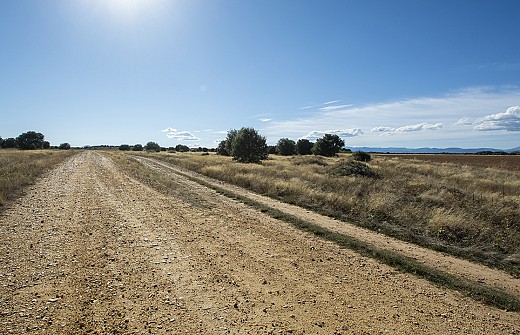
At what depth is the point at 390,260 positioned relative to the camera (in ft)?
25.2

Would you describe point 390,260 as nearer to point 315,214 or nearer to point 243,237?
point 243,237

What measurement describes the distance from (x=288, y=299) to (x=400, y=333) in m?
1.90

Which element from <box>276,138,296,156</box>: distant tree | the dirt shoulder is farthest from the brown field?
the dirt shoulder

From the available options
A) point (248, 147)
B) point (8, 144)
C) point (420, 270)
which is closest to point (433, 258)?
point (420, 270)

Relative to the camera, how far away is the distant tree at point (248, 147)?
53.5m

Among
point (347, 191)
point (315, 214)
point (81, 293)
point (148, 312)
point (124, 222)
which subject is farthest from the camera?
point (347, 191)

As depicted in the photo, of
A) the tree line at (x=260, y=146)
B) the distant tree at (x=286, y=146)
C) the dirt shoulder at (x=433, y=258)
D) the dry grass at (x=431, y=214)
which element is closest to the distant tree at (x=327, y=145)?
the tree line at (x=260, y=146)

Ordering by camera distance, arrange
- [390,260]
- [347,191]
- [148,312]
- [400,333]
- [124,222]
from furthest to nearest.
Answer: [347,191] < [124,222] < [390,260] < [148,312] < [400,333]

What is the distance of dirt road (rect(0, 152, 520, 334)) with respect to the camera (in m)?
4.73

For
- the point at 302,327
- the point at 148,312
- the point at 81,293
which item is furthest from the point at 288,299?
the point at 81,293

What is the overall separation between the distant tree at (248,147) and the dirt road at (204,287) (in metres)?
43.2

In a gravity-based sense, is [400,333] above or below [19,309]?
below

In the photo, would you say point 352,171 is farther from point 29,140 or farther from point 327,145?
Answer: point 29,140

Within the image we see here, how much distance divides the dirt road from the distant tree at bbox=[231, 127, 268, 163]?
43.2 meters
